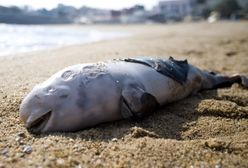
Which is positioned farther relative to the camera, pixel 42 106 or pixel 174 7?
pixel 174 7

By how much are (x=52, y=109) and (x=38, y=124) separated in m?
0.22

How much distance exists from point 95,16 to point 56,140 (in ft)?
157

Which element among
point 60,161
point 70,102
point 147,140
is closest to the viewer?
point 60,161

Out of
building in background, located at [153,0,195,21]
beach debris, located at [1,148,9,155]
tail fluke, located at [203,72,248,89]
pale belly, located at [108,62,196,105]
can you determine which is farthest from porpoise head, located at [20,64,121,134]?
building in background, located at [153,0,195,21]

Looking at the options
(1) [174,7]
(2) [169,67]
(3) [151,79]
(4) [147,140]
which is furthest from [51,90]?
(1) [174,7]

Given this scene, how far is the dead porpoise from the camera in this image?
10.6 ft

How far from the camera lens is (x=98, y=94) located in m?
3.43

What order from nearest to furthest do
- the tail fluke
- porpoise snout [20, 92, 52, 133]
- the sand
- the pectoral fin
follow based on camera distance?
the sand, porpoise snout [20, 92, 52, 133], the pectoral fin, the tail fluke

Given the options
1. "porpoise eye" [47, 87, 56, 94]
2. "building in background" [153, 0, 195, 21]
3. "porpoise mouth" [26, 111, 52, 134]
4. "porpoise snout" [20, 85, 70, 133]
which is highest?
"porpoise eye" [47, 87, 56, 94]

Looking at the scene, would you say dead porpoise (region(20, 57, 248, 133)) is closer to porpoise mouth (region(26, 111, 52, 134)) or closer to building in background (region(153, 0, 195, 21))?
porpoise mouth (region(26, 111, 52, 134))

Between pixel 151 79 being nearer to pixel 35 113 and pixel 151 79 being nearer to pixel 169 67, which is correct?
pixel 169 67

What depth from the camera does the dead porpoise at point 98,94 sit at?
3217 millimetres

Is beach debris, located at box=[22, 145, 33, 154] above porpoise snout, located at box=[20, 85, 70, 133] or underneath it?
underneath

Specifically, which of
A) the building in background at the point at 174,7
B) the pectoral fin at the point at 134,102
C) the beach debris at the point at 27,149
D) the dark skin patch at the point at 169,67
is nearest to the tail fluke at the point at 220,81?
the dark skin patch at the point at 169,67
